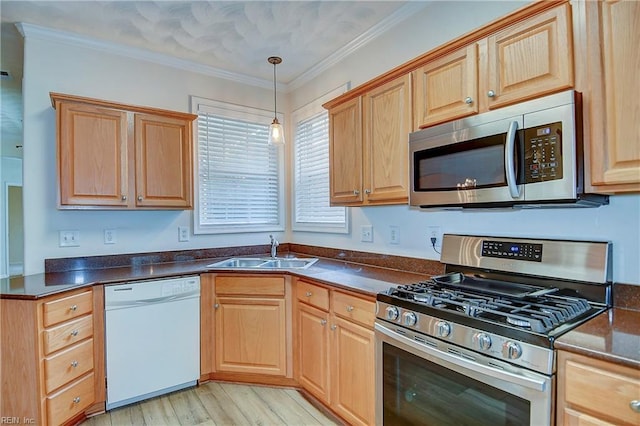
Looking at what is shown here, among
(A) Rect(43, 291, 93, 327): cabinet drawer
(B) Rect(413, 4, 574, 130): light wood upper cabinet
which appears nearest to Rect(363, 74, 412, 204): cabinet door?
(B) Rect(413, 4, 574, 130): light wood upper cabinet

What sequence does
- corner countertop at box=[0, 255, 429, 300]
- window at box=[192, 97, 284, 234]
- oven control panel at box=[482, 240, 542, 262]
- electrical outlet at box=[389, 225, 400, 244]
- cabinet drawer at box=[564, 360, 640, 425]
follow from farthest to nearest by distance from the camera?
window at box=[192, 97, 284, 234] < electrical outlet at box=[389, 225, 400, 244] < corner countertop at box=[0, 255, 429, 300] < oven control panel at box=[482, 240, 542, 262] < cabinet drawer at box=[564, 360, 640, 425]

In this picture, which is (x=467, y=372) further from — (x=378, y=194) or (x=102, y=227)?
(x=102, y=227)

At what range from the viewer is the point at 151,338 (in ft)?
7.82

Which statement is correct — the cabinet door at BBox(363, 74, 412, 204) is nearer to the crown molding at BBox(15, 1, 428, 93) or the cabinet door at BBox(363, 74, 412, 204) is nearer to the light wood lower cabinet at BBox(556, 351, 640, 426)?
the crown molding at BBox(15, 1, 428, 93)

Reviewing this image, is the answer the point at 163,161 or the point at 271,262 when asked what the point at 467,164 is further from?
the point at 163,161

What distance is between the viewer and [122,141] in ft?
8.29

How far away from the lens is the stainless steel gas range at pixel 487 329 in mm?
1167

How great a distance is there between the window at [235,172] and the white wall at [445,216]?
54 cm

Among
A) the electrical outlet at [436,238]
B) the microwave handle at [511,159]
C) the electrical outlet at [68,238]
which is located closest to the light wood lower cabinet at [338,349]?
the electrical outlet at [436,238]

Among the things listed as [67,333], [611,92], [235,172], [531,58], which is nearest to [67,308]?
[67,333]

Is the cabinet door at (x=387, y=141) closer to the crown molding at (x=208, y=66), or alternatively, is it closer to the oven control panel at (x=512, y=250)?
the oven control panel at (x=512, y=250)

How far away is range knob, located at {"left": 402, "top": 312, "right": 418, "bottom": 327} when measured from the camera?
1.52 meters

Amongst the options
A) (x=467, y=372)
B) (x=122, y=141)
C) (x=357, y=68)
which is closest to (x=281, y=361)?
(x=467, y=372)

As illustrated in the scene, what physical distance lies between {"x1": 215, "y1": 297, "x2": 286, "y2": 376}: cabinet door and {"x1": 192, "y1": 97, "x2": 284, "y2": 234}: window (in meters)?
0.93
